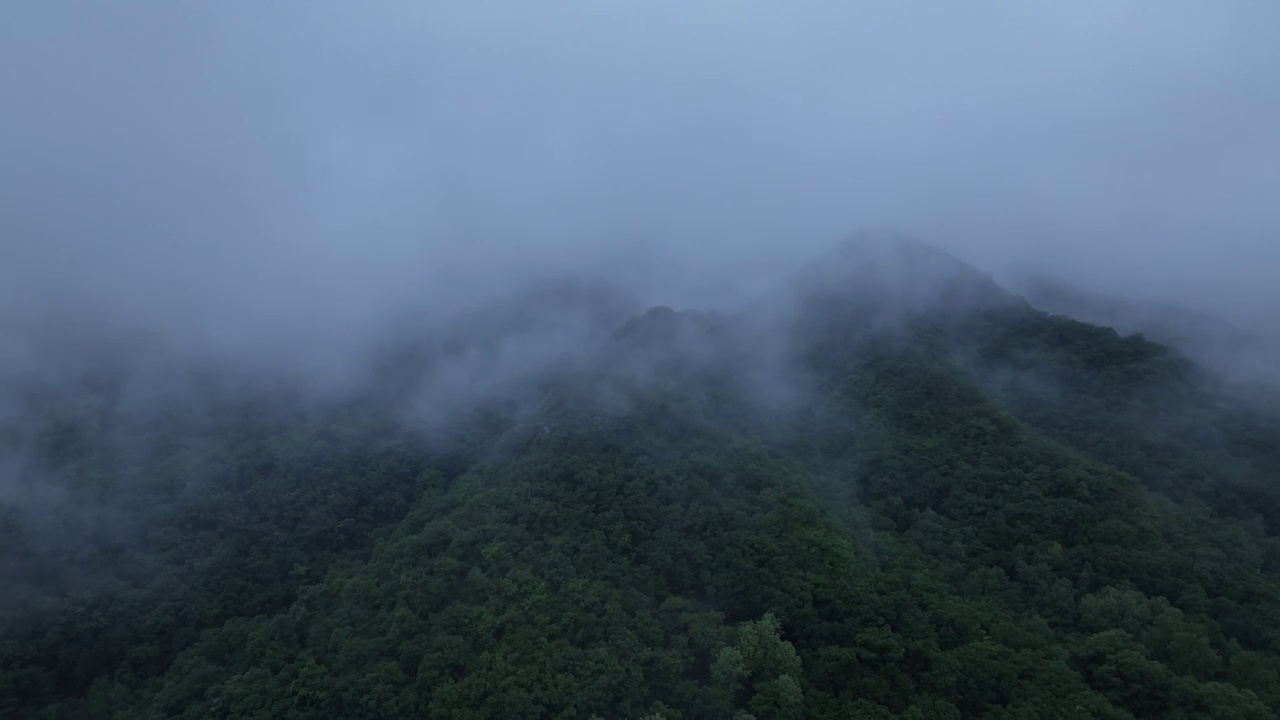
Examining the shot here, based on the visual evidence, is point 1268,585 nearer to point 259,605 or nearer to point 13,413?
point 259,605

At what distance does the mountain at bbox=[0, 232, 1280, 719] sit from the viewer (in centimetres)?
3650

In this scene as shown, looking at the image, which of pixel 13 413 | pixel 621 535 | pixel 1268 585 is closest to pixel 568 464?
pixel 621 535

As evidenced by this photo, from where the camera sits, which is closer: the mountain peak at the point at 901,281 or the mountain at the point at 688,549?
the mountain at the point at 688,549

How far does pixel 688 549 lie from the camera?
4547 cm

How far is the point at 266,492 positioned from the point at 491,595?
2115cm

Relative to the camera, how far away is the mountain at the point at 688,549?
36.5 meters

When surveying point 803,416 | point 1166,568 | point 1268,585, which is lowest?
point 1268,585

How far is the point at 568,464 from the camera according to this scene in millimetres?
51969

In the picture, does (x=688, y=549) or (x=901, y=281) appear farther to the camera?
(x=901, y=281)

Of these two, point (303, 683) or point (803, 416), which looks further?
point (803, 416)

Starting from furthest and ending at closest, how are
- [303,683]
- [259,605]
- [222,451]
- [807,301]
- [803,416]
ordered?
[807,301]
[803,416]
[222,451]
[259,605]
[303,683]

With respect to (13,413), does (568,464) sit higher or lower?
lower

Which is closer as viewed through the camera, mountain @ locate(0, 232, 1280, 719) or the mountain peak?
mountain @ locate(0, 232, 1280, 719)

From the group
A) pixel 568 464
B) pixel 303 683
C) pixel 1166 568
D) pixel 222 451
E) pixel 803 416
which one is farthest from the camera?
pixel 803 416
